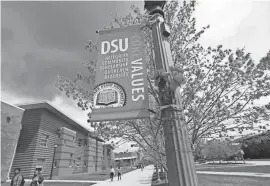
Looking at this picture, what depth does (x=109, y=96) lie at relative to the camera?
9.94ft

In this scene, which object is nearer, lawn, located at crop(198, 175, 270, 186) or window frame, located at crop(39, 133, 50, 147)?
lawn, located at crop(198, 175, 270, 186)

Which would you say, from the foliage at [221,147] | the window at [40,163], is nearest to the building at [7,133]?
the window at [40,163]

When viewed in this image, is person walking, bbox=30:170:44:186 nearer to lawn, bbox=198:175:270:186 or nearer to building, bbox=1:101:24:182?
lawn, bbox=198:175:270:186

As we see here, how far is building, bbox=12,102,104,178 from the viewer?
21.7 metres

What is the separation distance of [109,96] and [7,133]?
69.4ft

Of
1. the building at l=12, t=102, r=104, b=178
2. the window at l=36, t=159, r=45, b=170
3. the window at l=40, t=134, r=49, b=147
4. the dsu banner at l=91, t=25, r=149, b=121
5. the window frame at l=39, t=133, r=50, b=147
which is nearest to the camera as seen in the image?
the dsu banner at l=91, t=25, r=149, b=121

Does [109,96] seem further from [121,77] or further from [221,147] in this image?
[221,147]

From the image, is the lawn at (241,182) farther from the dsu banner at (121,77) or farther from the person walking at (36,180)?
the dsu banner at (121,77)

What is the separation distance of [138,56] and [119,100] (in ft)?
3.10

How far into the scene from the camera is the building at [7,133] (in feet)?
59.5

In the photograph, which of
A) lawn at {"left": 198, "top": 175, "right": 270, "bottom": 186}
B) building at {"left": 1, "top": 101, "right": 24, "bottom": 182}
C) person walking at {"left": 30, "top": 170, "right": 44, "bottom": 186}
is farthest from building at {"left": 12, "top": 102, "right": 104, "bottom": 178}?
lawn at {"left": 198, "top": 175, "right": 270, "bottom": 186}

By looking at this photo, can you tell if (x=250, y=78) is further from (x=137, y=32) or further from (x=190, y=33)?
(x=137, y=32)

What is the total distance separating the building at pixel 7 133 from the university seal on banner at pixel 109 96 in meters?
20.5

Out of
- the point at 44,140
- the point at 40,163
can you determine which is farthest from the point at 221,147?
the point at 44,140
